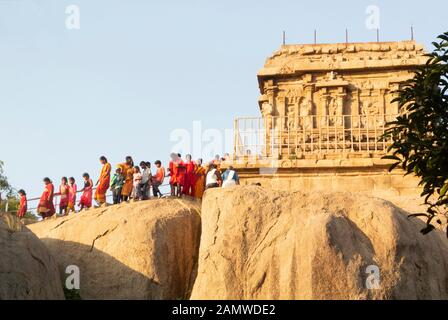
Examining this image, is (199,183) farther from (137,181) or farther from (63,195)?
(63,195)

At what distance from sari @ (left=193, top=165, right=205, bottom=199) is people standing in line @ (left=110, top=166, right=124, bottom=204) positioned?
5.46 feet

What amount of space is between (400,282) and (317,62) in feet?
42.8

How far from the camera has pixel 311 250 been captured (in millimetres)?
13297

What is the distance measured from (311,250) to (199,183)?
5.06 metres

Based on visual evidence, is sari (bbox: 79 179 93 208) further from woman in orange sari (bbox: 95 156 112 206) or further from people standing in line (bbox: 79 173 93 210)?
woman in orange sari (bbox: 95 156 112 206)

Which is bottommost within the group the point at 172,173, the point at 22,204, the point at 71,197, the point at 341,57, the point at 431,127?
the point at 22,204

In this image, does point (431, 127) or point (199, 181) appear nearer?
point (431, 127)

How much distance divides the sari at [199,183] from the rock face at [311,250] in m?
2.85

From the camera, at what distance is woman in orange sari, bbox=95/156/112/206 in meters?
17.7

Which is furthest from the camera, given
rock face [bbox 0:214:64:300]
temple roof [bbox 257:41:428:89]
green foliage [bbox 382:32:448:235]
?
temple roof [bbox 257:41:428:89]

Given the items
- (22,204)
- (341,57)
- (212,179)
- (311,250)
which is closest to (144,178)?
(212,179)

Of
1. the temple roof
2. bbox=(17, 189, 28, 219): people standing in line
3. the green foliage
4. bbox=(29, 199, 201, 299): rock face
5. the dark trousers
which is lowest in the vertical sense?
bbox=(29, 199, 201, 299): rock face

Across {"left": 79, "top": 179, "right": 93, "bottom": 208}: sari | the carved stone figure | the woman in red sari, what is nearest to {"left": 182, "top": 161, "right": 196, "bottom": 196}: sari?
{"left": 79, "top": 179, "right": 93, "bottom": 208}: sari

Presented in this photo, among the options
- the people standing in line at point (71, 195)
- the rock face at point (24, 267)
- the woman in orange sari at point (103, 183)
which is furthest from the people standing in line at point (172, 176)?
the rock face at point (24, 267)
